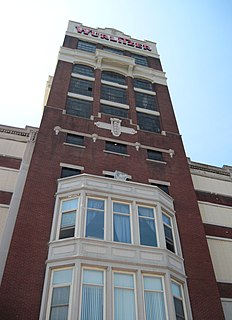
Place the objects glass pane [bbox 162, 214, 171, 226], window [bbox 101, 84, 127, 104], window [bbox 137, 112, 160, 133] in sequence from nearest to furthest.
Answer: glass pane [bbox 162, 214, 171, 226], window [bbox 137, 112, 160, 133], window [bbox 101, 84, 127, 104]

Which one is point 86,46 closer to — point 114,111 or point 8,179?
point 114,111

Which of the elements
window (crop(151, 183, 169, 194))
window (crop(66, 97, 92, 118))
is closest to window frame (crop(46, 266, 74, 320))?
window (crop(151, 183, 169, 194))

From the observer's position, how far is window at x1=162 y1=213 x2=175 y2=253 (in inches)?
654

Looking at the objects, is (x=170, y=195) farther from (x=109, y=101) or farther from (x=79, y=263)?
(x=109, y=101)

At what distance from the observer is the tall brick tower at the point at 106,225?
13.2 metres

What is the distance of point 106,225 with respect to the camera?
51.2ft

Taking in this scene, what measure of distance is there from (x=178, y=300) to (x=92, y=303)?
4.19m

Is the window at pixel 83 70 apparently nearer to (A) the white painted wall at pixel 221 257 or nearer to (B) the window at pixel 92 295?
(A) the white painted wall at pixel 221 257

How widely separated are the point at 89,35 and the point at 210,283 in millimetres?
29980

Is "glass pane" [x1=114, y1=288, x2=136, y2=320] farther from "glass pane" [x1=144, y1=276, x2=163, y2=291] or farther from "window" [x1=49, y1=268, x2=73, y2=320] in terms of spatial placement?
"window" [x1=49, y1=268, x2=73, y2=320]

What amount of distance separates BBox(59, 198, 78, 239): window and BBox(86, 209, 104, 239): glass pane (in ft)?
2.34

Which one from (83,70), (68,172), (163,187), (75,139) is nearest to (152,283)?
(163,187)

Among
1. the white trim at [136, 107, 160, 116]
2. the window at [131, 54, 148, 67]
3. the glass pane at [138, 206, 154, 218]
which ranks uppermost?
the window at [131, 54, 148, 67]

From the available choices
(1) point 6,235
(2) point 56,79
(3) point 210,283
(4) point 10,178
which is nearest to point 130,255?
(3) point 210,283
